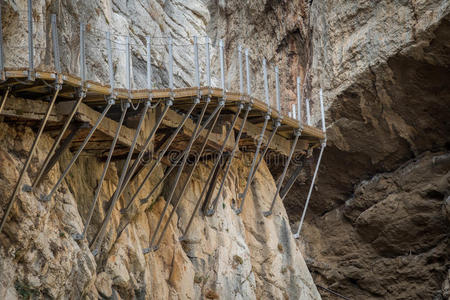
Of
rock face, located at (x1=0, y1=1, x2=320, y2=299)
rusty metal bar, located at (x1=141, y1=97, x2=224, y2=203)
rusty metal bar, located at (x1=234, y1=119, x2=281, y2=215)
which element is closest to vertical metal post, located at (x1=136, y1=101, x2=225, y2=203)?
rusty metal bar, located at (x1=141, y1=97, x2=224, y2=203)

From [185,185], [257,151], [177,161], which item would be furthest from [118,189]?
[257,151]

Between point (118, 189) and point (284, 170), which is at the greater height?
point (284, 170)

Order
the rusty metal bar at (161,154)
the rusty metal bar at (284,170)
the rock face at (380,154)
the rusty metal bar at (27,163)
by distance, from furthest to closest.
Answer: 1. the rock face at (380,154)
2. the rusty metal bar at (284,170)
3. the rusty metal bar at (161,154)
4. the rusty metal bar at (27,163)

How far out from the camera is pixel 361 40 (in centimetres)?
2816

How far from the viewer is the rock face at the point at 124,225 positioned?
17.3m

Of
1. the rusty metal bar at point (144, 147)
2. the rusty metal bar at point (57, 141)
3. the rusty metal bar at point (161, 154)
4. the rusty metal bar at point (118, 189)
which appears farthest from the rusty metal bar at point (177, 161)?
the rusty metal bar at point (57, 141)

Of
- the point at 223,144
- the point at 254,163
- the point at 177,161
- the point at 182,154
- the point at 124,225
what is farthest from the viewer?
the point at 254,163

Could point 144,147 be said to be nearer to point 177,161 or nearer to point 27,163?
point 177,161

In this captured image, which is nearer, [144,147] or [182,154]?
[144,147]

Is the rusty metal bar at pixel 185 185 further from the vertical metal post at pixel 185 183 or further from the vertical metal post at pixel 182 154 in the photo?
the vertical metal post at pixel 182 154

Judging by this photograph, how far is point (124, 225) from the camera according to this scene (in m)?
20.8

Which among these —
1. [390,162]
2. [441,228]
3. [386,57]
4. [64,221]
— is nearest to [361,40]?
[386,57]

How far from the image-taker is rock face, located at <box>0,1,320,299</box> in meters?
17.3

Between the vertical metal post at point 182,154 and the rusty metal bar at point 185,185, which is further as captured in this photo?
the rusty metal bar at point 185,185
